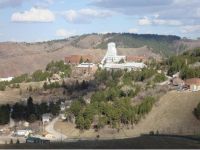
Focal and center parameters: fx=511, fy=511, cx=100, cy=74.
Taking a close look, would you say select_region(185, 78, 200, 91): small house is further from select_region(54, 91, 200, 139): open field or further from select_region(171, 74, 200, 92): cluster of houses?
select_region(54, 91, 200, 139): open field

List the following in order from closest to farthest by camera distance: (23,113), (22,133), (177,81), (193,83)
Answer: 1. (22,133)
2. (23,113)
3. (193,83)
4. (177,81)

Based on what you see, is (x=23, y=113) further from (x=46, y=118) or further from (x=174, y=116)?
(x=174, y=116)

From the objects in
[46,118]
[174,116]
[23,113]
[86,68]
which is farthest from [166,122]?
[86,68]

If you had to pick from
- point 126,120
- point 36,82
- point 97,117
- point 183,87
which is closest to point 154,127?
point 126,120

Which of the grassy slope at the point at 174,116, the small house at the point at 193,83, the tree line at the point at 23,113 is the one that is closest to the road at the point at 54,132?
the tree line at the point at 23,113

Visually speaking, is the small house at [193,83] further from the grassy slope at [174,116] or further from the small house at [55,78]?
the small house at [55,78]

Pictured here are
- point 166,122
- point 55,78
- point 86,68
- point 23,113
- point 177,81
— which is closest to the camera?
point 166,122

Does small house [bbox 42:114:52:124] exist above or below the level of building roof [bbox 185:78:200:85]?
below

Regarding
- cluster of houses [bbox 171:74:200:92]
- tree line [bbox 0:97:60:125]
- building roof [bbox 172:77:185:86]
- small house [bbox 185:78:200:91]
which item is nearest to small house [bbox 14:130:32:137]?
tree line [bbox 0:97:60:125]

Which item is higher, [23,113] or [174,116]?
[174,116]
